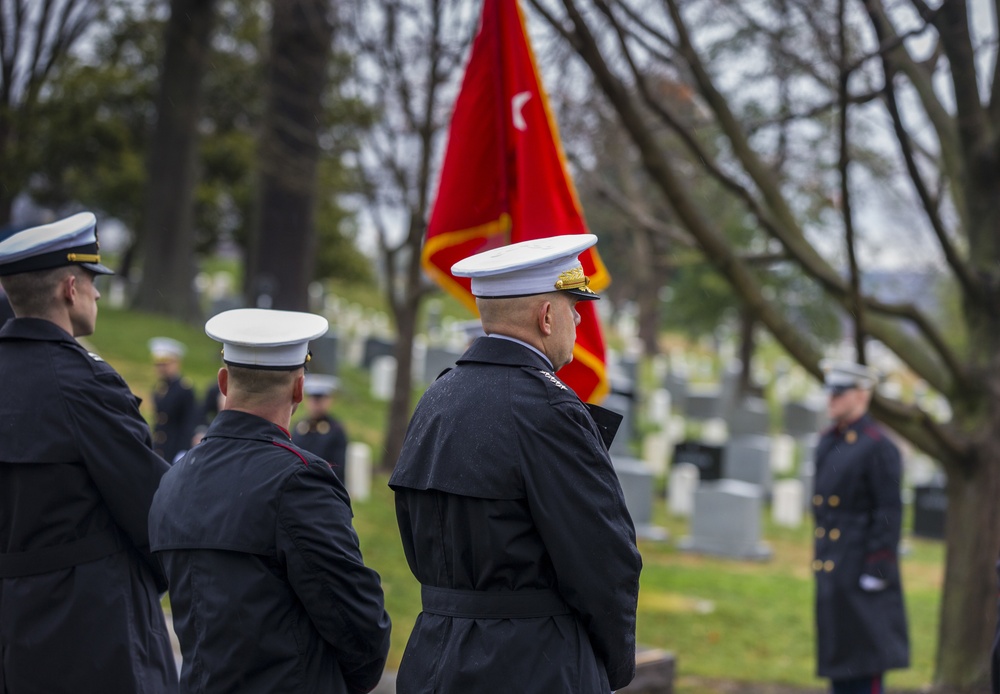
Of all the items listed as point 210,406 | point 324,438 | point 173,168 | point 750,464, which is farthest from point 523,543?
point 173,168

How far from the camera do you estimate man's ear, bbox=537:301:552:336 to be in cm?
297

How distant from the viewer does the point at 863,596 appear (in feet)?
21.0

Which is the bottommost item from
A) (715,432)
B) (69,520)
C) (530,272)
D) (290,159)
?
(715,432)

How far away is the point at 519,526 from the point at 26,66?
2346 cm

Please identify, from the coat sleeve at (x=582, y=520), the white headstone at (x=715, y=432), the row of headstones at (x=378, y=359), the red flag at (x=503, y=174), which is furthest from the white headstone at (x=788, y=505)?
the coat sleeve at (x=582, y=520)

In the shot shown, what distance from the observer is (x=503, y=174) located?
5.31 m

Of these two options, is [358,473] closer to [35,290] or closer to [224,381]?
[35,290]

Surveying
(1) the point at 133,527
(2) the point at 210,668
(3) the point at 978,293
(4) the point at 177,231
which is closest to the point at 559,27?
(3) the point at 978,293

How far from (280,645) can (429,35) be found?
9.61 meters

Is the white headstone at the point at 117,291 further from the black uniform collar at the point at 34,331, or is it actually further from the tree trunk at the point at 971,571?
the black uniform collar at the point at 34,331

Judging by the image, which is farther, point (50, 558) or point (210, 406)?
point (210, 406)

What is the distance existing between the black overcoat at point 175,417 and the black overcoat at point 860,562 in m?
6.26

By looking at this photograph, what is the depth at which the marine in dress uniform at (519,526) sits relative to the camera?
2.77 metres

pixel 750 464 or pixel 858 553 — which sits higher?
pixel 858 553
